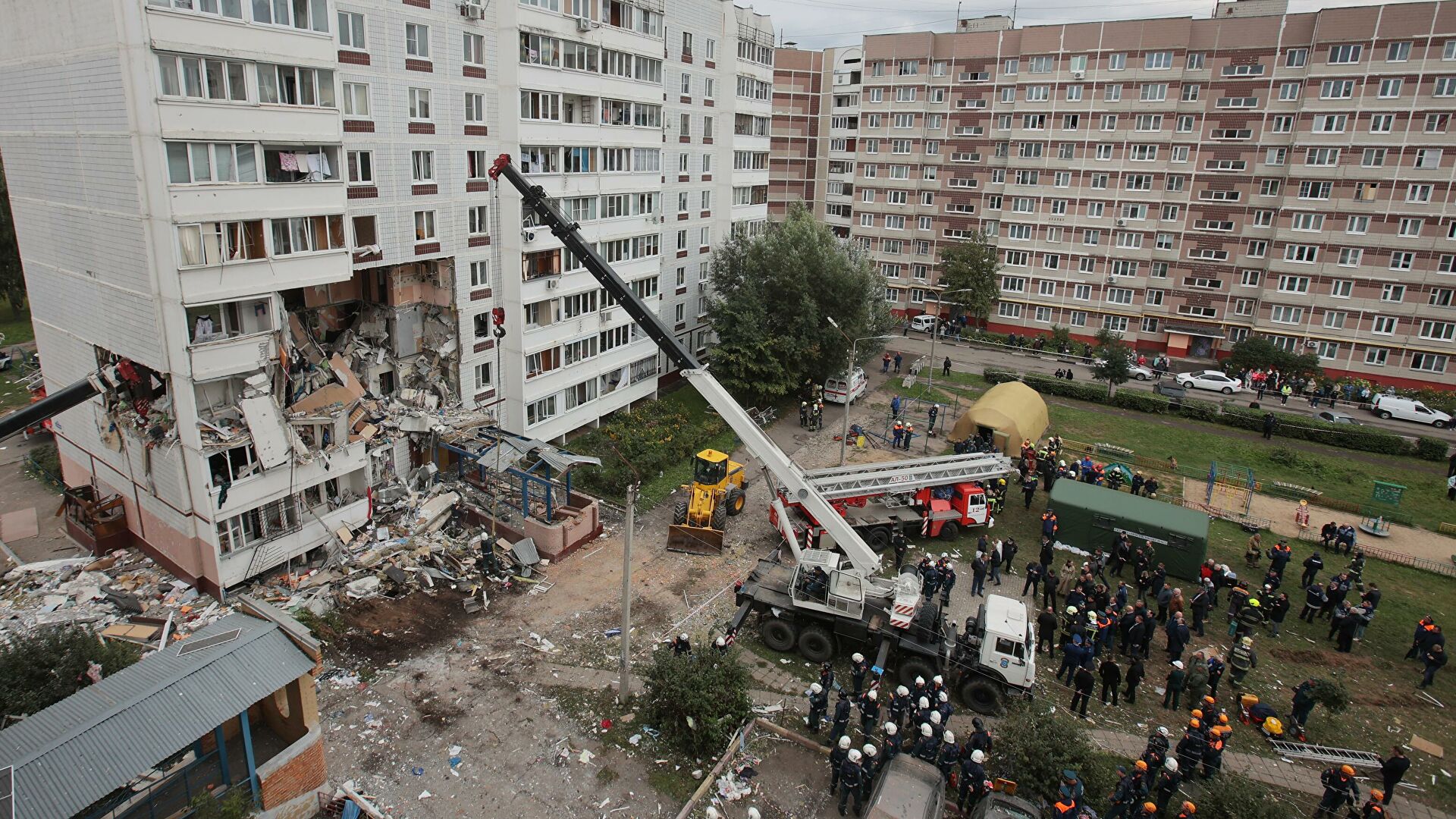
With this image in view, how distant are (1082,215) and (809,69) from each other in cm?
2770

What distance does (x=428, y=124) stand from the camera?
81.3 feet

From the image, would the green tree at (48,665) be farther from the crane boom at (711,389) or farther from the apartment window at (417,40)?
the apartment window at (417,40)

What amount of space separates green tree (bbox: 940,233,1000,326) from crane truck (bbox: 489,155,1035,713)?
36.4m

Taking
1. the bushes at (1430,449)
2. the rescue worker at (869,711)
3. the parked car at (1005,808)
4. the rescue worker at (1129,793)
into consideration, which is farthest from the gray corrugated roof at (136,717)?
the bushes at (1430,449)

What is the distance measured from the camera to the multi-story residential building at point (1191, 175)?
144 ft

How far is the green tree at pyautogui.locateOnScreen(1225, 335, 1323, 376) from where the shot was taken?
147ft

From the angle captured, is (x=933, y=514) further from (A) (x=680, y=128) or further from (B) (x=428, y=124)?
(A) (x=680, y=128)

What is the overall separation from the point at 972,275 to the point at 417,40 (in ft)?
132

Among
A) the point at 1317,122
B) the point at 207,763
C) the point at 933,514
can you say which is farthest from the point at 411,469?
the point at 1317,122

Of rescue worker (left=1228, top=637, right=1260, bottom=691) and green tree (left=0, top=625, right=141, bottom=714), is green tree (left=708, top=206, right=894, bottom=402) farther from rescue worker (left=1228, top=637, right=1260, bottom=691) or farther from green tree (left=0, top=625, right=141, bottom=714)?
green tree (left=0, top=625, right=141, bottom=714)

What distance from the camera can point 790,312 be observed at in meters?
37.2

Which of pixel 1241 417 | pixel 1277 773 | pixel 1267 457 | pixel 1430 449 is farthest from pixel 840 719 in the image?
pixel 1430 449

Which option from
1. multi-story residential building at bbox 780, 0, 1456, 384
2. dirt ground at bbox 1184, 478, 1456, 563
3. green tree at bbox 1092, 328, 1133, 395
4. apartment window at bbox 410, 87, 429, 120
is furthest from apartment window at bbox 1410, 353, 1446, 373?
apartment window at bbox 410, 87, 429, 120

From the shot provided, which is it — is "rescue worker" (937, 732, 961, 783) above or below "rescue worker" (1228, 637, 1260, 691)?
above
